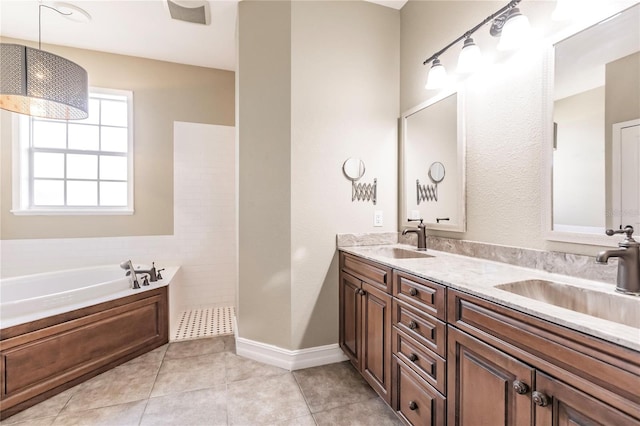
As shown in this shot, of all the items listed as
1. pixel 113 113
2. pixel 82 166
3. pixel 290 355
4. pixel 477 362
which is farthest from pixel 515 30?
pixel 82 166

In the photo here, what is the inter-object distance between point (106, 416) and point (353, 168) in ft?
7.59

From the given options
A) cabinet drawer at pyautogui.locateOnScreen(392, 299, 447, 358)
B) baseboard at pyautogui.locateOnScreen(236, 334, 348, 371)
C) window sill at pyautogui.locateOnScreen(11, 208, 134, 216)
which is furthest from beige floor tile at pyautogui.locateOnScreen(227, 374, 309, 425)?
window sill at pyautogui.locateOnScreen(11, 208, 134, 216)

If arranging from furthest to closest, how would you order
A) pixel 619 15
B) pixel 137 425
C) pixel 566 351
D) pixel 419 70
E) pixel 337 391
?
pixel 419 70 → pixel 337 391 → pixel 137 425 → pixel 619 15 → pixel 566 351

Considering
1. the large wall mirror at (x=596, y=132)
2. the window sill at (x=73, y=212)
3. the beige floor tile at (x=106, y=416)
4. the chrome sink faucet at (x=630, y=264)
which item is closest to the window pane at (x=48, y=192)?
the window sill at (x=73, y=212)

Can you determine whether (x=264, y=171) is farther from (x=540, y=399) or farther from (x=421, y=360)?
(x=540, y=399)

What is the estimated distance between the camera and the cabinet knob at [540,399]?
86 centimetres

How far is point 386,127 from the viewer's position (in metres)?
2.54

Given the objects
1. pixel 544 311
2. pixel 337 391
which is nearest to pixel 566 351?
pixel 544 311

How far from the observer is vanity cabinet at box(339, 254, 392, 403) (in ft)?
5.64

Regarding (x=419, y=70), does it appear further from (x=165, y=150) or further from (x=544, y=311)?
(x=165, y=150)

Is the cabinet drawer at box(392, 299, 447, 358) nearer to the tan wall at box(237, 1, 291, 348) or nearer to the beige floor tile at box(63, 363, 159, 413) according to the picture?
the tan wall at box(237, 1, 291, 348)

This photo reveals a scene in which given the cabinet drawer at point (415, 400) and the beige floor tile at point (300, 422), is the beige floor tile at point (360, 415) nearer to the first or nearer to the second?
the beige floor tile at point (300, 422)

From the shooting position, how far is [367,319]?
1931mm

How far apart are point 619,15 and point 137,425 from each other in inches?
121
